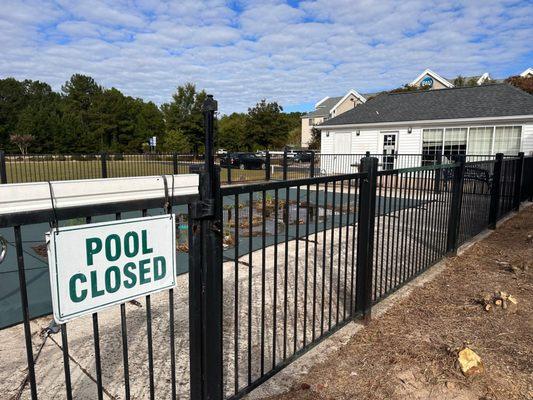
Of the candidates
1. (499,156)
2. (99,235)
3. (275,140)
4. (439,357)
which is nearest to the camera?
(99,235)

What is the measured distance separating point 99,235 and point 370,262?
267 centimetres

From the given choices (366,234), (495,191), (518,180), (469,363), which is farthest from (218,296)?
(518,180)

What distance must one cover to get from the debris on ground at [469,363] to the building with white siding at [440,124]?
17496mm

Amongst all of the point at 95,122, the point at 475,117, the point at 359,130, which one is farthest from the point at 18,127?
the point at 475,117

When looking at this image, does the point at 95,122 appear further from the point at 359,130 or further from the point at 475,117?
the point at 475,117

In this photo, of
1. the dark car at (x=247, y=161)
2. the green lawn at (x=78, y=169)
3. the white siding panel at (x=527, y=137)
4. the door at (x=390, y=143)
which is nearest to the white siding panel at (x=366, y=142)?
the door at (x=390, y=143)

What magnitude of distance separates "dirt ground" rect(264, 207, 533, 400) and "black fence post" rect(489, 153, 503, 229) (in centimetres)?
304

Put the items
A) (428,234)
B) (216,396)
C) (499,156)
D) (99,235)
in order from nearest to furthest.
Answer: (99,235), (216,396), (428,234), (499,156)

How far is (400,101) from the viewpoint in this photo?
24.5 metres

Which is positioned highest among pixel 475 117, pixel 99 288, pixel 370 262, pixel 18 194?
Result: pixel 475 117

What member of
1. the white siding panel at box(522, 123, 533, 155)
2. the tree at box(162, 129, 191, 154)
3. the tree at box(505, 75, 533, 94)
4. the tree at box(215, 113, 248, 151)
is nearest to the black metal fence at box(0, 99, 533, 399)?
the white siding panel at box(522, 123, 533, 155)

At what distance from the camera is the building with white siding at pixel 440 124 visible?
18.3 meters

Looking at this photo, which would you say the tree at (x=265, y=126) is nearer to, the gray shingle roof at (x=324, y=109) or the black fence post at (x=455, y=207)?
the gray shingle roof at (x=324, y=109)

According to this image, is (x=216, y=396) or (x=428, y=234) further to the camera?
(x=428, y=234)
